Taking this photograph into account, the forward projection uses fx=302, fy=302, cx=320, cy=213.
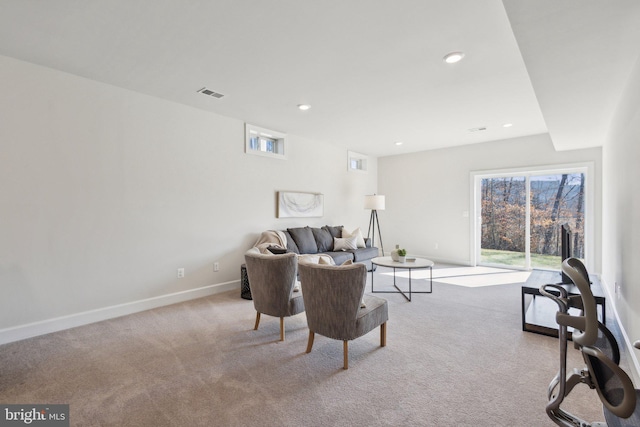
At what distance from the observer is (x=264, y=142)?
5211 mm

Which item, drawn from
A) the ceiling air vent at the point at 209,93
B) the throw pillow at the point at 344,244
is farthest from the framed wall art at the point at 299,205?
the ceiling air vent at the point at 209,93

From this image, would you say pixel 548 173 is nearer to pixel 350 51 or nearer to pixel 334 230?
pixel 334 230

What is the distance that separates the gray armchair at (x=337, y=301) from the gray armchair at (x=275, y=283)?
299 mm

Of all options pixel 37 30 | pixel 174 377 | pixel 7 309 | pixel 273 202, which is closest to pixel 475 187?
pixel 273 202

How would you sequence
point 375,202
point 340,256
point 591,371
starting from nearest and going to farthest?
point 591,371 < point 340,256 < point 375,202

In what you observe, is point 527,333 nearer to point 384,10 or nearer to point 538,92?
point 538,92

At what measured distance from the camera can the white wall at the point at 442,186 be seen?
18.7 ft

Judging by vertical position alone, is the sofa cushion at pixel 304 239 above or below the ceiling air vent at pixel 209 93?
below

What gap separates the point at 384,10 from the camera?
2109mm

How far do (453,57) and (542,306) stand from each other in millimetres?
3031

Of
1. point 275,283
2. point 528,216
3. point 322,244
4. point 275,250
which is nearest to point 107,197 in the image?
point 275,250

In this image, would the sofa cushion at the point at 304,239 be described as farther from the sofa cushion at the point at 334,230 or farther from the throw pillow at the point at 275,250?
the throw pillow at the point at 275,250

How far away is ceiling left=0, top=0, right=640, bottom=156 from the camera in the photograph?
2.03m

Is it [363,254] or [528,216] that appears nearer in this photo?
[363,254]
